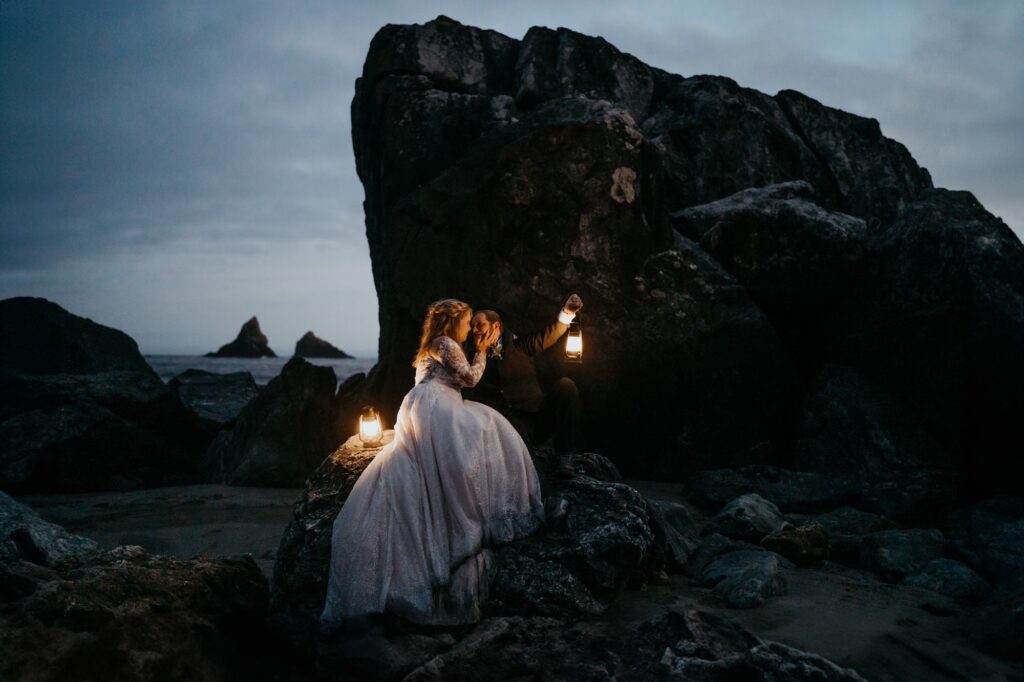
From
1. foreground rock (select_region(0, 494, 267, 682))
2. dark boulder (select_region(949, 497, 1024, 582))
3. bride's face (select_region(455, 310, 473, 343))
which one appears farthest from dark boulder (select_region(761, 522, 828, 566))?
foreground rock (select_region(0, 494, 267, 682))

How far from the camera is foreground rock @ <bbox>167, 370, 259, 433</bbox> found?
43.1 ft

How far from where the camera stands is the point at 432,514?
4.66 m

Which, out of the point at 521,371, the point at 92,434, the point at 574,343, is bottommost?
the point at 92,434

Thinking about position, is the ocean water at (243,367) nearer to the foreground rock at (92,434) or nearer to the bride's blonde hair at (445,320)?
the foreground rock at (92,434)

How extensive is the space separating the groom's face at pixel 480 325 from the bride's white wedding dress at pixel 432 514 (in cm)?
93

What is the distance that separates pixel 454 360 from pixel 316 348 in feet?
319

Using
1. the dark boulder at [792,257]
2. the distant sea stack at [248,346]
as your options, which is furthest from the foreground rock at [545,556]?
the distant sea stack at [248,346]

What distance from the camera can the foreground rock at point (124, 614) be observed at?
3566mm

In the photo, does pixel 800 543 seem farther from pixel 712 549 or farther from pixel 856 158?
pixel 856 158

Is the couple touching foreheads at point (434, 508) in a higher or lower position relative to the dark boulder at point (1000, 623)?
higher

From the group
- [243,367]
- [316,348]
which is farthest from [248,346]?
[243,367]

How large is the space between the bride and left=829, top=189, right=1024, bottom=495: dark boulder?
6.95 m

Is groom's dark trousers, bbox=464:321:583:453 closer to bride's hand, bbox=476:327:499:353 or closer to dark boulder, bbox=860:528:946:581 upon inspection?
bride's hand, bbox=476:327:499:353

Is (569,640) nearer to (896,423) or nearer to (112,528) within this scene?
(112,528)
